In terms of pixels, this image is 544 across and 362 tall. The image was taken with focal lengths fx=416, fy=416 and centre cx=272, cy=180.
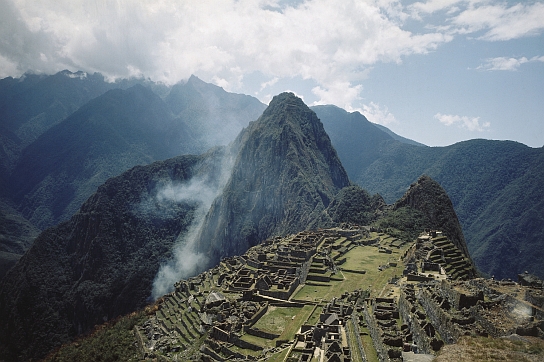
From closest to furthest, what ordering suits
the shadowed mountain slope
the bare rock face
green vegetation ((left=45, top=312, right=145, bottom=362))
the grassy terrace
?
1. the grassy terrace
2. green vegetation ((left=45, top=312, right=145, bottom=362))
3. the bare rock face
4. the shadowed mountain slope

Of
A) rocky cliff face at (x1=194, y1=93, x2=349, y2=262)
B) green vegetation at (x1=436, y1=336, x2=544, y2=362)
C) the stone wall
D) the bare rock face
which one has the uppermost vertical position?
rocky cliff face at (x1=194, y1=93, x2=349, y2=262)

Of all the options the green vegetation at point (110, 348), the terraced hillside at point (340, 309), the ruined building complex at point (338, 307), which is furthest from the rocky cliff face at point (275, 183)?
the green vegetation at point (110, 348)

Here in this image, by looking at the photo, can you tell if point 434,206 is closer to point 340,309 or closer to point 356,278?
point 356,278

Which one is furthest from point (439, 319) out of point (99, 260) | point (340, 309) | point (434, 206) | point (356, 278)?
point (99, 260)

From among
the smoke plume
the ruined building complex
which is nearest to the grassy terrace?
the ruined building complex

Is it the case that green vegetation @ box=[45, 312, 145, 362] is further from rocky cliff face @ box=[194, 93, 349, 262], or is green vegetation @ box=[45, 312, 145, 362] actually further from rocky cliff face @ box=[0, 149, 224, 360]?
rocky cliff face @ box=[194, 93, 349, 262]

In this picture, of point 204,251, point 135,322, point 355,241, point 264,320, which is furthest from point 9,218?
point 264,320
